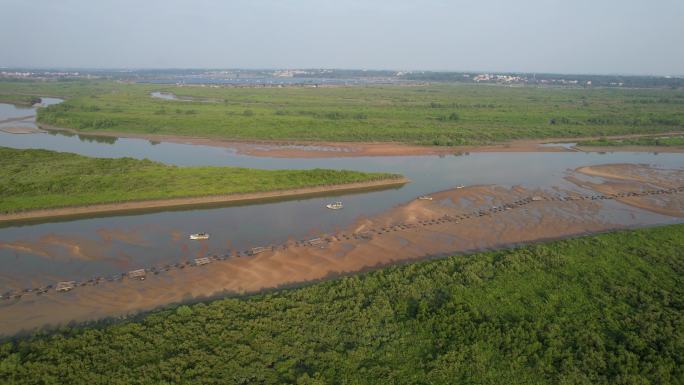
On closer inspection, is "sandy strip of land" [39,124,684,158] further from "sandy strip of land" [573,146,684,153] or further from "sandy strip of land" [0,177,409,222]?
"sandy strip of land" [0,177,409,222]

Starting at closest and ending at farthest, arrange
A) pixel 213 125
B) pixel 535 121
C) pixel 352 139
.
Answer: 1. pixel 352 139
2. pixel 213 125
3. pixel 535 121

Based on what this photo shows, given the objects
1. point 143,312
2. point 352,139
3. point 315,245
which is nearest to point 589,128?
point 352,139

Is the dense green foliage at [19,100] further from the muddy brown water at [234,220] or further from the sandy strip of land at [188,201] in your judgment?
the sandy strip of land at [188,201]

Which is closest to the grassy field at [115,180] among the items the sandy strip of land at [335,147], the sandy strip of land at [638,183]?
the sandy strip of land at [335,147]

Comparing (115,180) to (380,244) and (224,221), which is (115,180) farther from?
(380,244)

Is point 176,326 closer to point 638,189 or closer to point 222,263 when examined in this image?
point 222,263

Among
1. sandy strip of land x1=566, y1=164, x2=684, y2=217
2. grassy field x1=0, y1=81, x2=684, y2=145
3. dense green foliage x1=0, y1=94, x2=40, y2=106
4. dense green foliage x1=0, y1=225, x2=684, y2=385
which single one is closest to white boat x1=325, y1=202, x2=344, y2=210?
dense green foliage x1=0, y1=225, x2=684, y2=385

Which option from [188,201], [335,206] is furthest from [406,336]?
[188,201]
